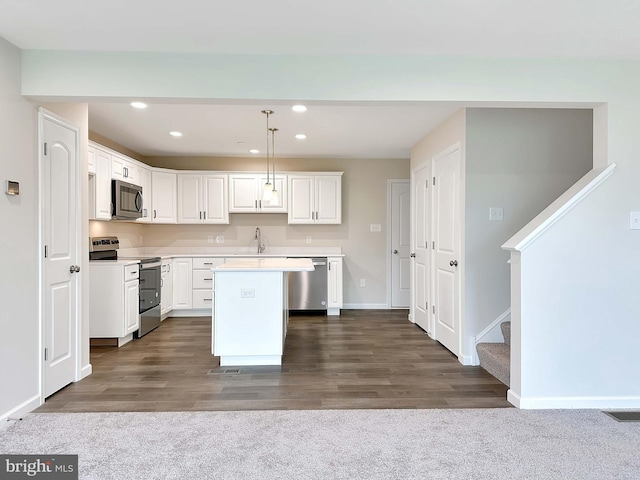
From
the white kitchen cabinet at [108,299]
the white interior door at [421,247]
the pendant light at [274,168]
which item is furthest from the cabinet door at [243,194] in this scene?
the white interior door at [421,247]

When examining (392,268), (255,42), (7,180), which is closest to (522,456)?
(255,42)

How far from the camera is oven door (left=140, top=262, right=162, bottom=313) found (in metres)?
4.55

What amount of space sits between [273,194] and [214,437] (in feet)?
7.77

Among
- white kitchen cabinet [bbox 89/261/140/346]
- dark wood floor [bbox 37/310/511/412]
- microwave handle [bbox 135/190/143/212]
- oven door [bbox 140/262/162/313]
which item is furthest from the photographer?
microwave handle [bbox 135/190/143/212]

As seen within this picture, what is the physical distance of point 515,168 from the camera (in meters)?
3.53

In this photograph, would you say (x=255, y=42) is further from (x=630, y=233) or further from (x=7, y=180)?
(x=630, y=233)

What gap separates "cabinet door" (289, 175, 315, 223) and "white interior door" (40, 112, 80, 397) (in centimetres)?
321

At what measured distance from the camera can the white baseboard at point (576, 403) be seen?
2.62 metres

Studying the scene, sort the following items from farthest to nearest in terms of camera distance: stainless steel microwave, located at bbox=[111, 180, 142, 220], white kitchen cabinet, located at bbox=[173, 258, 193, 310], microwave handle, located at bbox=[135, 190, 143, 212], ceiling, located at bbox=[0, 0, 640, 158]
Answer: white kitchen cabinet, located at bbox=[173, 258, 193, 310]
microwave handle, located at bbox=[135, 190, 143, 212]
stainless steel microwave, located at bbox=[111, 180, 142, 220]
ceiling, located at bbox=[0, 0, 640, 158]

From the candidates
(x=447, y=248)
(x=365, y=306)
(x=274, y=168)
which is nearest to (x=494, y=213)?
(x=447, y=248)

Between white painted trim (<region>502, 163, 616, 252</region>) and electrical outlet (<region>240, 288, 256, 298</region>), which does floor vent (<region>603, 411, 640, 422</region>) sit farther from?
electrical outlet (<region>240, 288, 256, 298</region>)

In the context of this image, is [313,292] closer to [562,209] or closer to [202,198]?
[202,198]

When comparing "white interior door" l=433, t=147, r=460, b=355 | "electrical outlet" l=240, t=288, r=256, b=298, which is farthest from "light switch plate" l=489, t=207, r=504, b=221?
"electrical outlet" l=240, t=288, r=256, b=298

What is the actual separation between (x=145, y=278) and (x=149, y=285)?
0.15 meters
